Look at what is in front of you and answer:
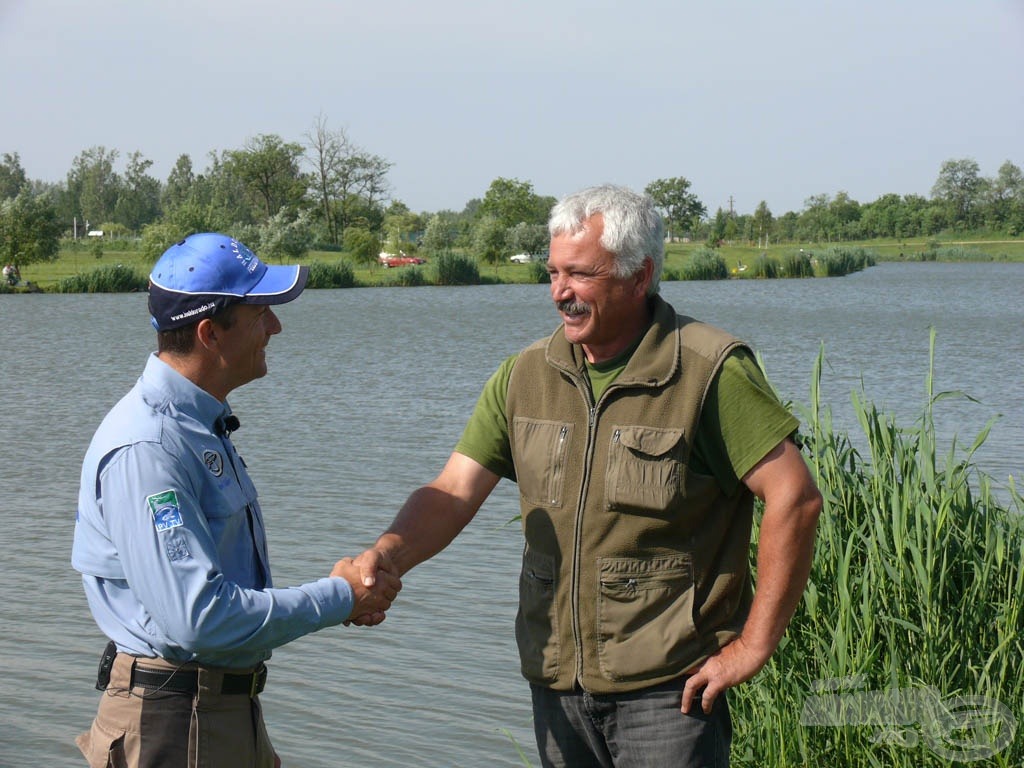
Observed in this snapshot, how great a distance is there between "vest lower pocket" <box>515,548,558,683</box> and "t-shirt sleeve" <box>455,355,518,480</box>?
31 centimetres

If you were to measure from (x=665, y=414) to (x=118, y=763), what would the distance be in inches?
60.1

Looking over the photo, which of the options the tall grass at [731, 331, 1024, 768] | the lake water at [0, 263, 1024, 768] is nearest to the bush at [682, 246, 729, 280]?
the lake water at [0, 263, 1024, 768]

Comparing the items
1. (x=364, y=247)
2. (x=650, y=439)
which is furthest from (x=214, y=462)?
(x=364, y=247)

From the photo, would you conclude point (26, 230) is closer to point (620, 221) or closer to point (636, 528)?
point (620, 221)

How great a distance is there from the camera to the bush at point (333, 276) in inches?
2237

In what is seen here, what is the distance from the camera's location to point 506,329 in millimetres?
34250

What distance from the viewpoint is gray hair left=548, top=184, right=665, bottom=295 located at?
306 centimetres

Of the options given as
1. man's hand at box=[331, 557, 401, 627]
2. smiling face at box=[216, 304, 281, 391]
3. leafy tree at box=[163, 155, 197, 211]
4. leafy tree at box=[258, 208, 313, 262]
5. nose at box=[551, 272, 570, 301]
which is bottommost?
man's hand at box=[331, 557, 401, 627]

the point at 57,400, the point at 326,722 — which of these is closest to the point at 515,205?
the point at 57,400

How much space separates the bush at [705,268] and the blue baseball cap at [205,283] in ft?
215

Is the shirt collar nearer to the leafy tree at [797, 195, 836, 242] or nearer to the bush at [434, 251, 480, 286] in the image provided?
the bush at [434, 251, 480, 286]

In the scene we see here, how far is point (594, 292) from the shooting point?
308 centimetres

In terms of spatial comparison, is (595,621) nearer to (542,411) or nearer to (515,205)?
(542,411)

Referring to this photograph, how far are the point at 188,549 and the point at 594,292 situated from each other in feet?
3.86
